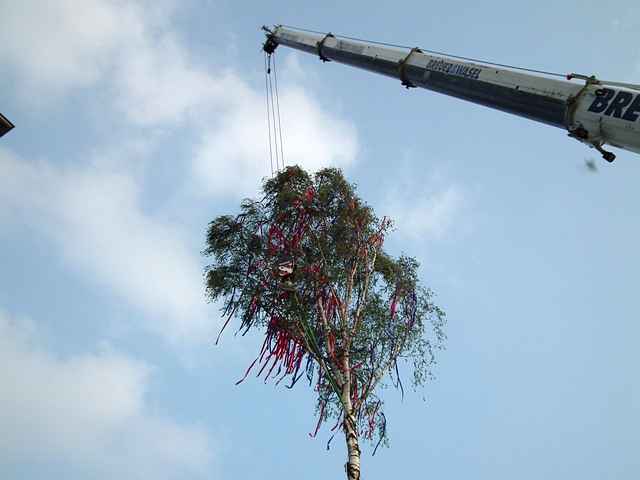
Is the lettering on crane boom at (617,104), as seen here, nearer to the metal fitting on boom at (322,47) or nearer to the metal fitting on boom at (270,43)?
the metal fitting on boom at (322,47)

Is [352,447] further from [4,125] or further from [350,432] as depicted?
[4,125]

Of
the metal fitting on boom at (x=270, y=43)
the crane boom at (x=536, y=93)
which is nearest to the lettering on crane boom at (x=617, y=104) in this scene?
the crane boom at (x=536, y=93)

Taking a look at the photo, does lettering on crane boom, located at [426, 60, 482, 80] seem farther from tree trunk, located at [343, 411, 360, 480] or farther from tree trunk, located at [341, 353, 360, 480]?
tree trunk, located at [343, 411, 360, 480]

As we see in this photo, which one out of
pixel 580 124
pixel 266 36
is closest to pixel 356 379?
pixel 580 124

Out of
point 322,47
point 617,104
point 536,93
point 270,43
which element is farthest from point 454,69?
point 270,43

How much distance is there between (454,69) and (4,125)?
573 inches

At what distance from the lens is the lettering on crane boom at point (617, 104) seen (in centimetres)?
730

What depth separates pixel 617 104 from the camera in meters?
7.55

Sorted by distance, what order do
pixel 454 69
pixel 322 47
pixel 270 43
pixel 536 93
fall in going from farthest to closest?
1. pixel 270 43
2. pixel 322 47
3. pixel 454 69
4. pixel 536 93

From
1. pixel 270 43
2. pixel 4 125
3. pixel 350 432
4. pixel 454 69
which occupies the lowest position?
pixel 350 432

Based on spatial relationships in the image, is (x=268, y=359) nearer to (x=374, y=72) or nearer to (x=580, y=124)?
(x=374, y=72)

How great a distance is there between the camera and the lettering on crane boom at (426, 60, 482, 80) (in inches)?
397

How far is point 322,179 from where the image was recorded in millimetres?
17672

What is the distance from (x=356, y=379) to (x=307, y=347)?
63.2 inches
